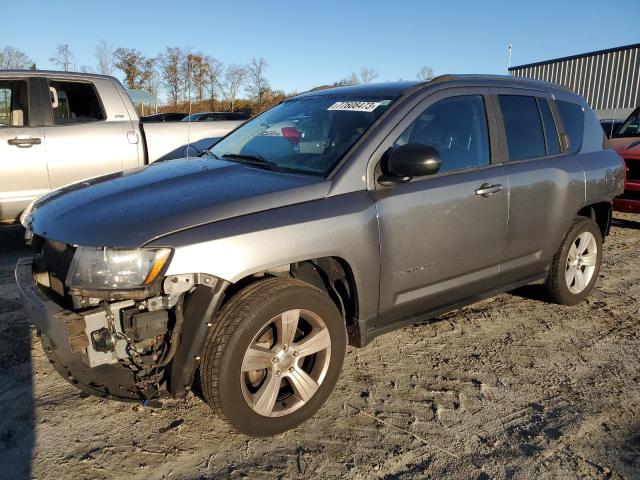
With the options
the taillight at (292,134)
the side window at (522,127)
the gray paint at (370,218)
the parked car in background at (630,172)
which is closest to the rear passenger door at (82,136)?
the gray paint at (370,218)

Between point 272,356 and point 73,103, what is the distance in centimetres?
479

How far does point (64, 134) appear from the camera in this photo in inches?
225

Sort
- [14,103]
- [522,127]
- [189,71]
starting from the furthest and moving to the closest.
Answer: [189,71], [14,103], [522,127]

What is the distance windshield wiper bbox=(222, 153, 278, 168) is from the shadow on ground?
1890 mm

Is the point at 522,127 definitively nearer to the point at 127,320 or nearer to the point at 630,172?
the point at 127,320

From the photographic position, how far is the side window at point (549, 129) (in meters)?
4.14

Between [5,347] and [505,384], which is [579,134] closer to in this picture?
[505,384]

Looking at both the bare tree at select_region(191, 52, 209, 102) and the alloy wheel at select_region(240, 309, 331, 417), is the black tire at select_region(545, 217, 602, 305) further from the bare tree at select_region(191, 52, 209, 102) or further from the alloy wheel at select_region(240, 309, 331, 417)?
the bare tree at select_region(191, 52, 209, 102)

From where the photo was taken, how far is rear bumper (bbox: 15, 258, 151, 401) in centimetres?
228

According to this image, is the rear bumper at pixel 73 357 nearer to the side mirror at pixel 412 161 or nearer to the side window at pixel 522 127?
the side mirror at pixel 412 161

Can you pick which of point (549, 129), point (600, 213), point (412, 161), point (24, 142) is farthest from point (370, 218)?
point (24, 142)

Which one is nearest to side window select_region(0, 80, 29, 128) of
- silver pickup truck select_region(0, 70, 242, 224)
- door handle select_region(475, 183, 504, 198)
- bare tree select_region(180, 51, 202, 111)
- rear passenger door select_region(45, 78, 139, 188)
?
silver pickup truck select_region(0, 70, 242, 224)

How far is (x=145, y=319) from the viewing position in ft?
7.63

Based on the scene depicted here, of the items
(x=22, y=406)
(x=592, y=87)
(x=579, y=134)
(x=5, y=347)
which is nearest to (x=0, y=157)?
(x=5, y=347)
